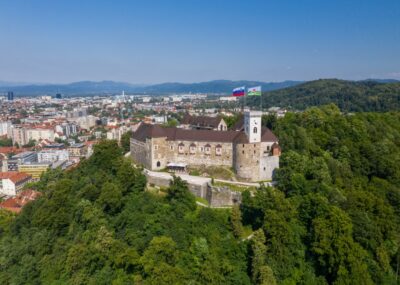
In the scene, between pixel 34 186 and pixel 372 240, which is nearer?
pixel 372 240

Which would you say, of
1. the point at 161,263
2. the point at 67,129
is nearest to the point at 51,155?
the point at 67,129

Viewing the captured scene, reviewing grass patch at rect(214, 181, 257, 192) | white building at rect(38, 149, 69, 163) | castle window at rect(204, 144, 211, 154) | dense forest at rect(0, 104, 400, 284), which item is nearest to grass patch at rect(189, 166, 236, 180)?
castle window at rect(204, 144, 211, 154)

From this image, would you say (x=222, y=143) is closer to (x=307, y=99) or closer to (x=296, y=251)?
(x=296, y=251)

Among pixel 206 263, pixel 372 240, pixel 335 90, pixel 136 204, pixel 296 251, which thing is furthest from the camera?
pixel 335 90

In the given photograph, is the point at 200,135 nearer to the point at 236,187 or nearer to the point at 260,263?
the point at 236,187

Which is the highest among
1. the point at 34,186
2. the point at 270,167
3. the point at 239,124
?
the point at 239,124

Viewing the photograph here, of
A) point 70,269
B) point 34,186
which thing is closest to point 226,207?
point 70,269

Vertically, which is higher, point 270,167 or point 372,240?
point 270,167

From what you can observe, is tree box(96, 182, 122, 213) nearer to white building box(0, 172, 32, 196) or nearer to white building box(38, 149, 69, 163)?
white building box(0, 172, 32, 196)
